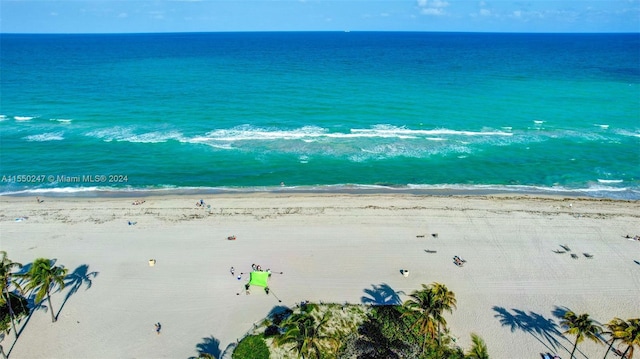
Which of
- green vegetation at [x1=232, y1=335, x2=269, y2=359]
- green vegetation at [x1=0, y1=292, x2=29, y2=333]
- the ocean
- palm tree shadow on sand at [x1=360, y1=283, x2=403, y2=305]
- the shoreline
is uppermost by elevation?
the ocean

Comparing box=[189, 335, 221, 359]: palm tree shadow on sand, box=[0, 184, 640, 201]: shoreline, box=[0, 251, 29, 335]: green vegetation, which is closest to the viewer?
box=[0, 251, 29, 335]: green vegetation

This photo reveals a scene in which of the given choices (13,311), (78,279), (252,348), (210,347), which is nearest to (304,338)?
(252,348)

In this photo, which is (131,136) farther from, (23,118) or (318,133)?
(318,133)

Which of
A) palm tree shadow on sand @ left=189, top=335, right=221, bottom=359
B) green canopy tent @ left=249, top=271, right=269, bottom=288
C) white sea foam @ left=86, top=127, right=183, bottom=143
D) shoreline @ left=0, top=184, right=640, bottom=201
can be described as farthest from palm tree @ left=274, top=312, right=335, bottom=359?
white sea foam @ left=86, top=127, right=183, bottom=143

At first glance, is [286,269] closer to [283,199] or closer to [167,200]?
[283,199]

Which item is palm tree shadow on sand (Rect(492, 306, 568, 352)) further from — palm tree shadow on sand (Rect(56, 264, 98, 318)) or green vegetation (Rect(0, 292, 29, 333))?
green vegetation (Rect(0, 292, 29, 333))
